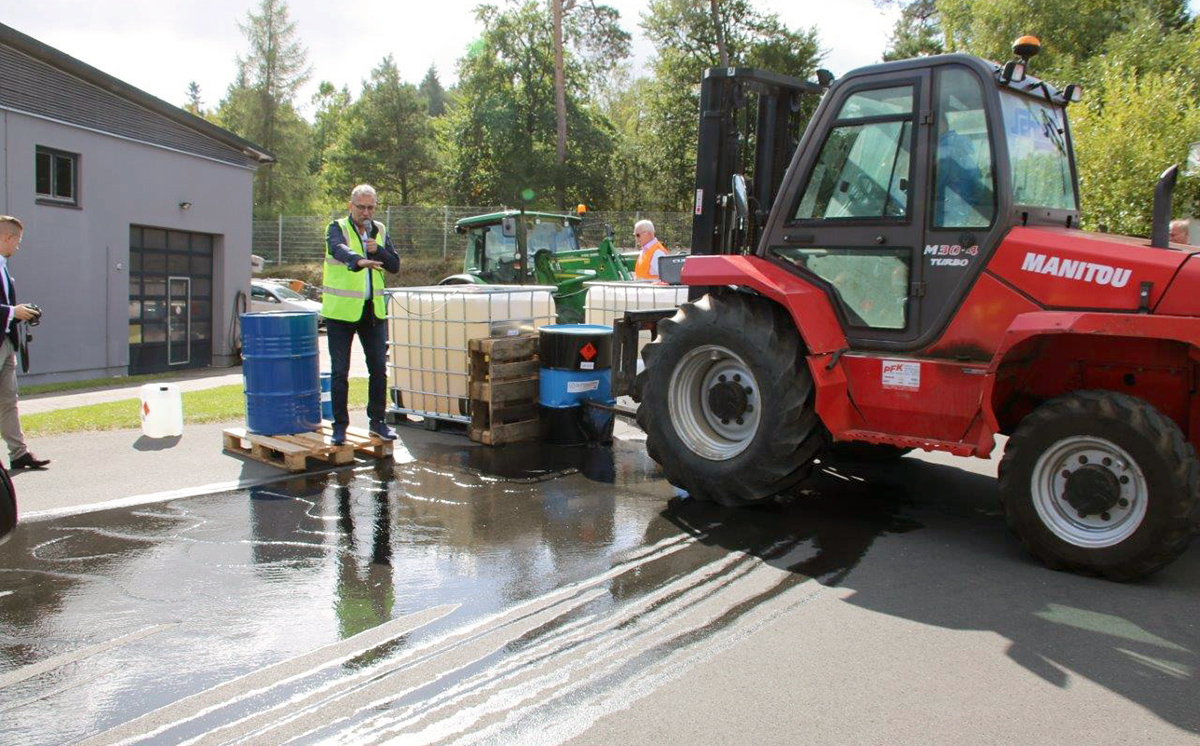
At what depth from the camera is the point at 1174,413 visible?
538cm

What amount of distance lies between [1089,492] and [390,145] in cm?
4545

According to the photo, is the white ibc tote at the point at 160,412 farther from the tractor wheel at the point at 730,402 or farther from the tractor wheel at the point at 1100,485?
the tractor wheel at the point at 1100,485

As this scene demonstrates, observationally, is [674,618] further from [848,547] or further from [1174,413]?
[1174,413]

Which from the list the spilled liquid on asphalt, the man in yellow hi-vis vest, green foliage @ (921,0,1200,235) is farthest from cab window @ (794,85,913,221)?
green foliage @ (921,0,1200,235)

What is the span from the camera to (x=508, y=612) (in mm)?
4504

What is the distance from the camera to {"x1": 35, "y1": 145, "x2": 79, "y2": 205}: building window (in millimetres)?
16156

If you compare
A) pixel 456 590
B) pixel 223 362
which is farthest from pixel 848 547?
pixel 223 362

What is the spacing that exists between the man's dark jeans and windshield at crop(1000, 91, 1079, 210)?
16.7 ft

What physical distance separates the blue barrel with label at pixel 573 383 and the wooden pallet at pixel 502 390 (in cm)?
12

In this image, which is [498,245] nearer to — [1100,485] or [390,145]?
[1100,485]

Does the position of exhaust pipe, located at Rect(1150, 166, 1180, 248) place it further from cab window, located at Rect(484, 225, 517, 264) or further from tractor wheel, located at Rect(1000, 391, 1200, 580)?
cab window, located at Rect(484, 225, 517, 264)

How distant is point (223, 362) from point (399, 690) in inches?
735

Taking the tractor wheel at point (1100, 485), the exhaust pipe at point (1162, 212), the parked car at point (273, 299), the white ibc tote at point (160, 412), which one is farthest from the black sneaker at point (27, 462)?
the parked car at point (273, 299)

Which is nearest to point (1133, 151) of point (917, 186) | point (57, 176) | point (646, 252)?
point (646, 252)
